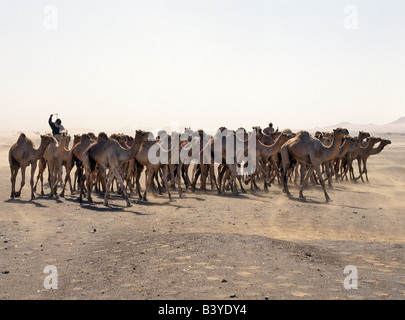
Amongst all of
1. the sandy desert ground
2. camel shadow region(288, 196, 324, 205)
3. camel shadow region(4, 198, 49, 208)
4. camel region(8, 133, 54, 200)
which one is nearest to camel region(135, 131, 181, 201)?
the sandy desert ground

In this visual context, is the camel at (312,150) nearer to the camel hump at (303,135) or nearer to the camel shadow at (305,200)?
the camel hump at (303,135)

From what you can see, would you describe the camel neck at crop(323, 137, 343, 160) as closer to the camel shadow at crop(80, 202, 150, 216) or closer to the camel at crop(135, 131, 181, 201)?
the camel at crop(135, 131, 181, 201)

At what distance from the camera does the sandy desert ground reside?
6.90 meters

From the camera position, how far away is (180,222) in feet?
39.9

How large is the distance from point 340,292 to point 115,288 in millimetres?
3006

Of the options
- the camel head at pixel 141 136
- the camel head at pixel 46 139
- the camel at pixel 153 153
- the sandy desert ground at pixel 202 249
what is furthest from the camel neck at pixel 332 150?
the camel head at pixel 46 139

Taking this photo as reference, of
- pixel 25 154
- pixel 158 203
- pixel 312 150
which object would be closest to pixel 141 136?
pixel 158 203

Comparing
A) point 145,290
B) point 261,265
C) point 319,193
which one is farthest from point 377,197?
point 145,290

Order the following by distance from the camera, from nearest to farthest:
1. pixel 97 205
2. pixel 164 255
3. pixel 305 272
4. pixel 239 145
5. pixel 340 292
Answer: pixel 340 292
pixel 305 272
pixel 164 255
pixel 97 205
pixel 239 145

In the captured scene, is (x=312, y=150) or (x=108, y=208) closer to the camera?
(x=108, y=208)

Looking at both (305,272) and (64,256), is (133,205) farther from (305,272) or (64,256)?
(305,272)

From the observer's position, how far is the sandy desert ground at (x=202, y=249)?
6.90 metres

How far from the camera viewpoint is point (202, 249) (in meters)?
8.73

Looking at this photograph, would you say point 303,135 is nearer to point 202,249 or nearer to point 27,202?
point 27,202
